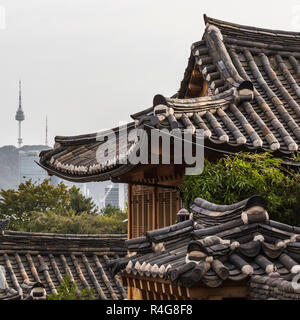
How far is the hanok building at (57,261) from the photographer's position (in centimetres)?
1470

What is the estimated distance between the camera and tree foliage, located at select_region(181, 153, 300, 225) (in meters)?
8.48

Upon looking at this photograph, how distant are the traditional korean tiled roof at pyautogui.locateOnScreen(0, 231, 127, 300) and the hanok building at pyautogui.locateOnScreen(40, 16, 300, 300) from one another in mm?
1732

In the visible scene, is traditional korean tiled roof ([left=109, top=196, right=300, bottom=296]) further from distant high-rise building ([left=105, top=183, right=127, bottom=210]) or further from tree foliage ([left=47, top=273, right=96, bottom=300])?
distant high-rise building ([left=105, top=183, right=127, bottom=210])

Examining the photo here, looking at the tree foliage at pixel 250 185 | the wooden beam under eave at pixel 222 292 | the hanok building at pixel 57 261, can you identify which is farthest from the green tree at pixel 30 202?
the wooden beam under eave at pixel 222 292

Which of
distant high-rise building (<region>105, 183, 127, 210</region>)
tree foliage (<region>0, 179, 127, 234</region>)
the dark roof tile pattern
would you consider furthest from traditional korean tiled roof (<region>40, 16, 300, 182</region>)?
distant high-rise building (<region>105, 183, 127, 210</region>)

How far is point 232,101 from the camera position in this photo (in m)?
11.1

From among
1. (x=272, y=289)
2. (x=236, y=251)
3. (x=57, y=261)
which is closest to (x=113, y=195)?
(x=57, y=261)

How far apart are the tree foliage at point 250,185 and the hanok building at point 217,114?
0.56 m

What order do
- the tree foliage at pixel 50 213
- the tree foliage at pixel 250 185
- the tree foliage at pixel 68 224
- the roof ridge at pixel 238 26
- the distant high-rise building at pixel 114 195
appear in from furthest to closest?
the distant high-rise building at pixel 114 195
the tree foliage at pixel 50 213
the tree foliage at pixel 68 224
the roof ridge at pixel 238 26
the tree foliage at pixel 250 185

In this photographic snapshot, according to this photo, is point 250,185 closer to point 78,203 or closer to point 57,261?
point 57,261

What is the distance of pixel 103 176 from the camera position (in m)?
12.5

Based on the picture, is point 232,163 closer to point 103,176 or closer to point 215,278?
point 215,278

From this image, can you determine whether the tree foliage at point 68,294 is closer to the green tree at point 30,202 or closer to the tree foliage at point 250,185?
the tree foliage at point 250,185
